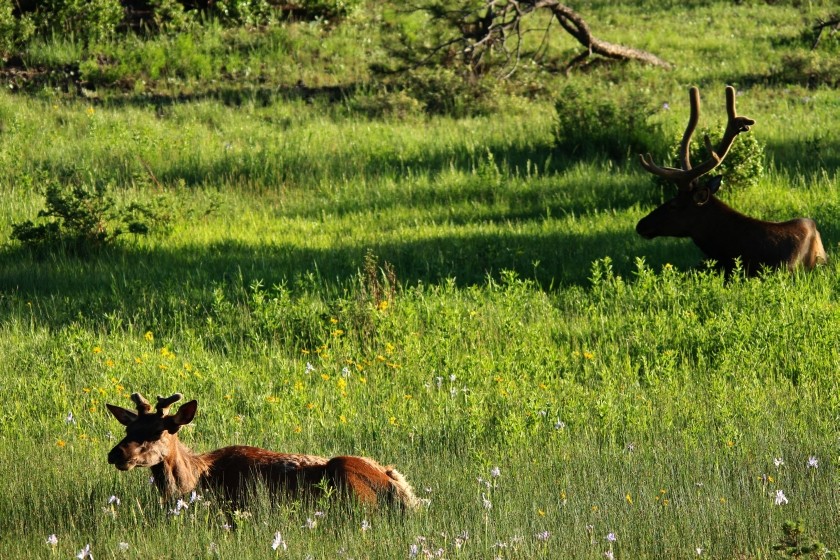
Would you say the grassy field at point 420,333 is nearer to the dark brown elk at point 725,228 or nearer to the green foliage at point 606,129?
the green foliage at point 606,129

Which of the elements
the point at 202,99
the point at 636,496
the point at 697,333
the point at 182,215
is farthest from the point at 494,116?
the point at 636,496

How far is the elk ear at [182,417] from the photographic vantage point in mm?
6289

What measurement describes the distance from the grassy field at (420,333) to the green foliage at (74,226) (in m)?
0.18

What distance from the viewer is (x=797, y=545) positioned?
5.41 m

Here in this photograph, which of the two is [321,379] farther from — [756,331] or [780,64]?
[780,64]

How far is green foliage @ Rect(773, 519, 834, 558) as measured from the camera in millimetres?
5227

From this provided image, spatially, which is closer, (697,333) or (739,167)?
(697,333)

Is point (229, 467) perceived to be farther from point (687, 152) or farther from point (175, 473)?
point (687, 152)

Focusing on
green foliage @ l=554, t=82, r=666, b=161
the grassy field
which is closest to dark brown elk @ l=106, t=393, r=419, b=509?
the grassy field

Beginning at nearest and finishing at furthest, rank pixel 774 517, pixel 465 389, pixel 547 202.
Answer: pixel 774 517 < pixel 465 389 < pixel 547 202

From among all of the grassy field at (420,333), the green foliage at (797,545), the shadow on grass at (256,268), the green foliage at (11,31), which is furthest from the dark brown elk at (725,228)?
the green foliage at (11,31)

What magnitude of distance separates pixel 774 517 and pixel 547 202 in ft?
27.4

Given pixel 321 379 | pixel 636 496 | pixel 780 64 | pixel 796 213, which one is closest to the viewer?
pixel 636 496

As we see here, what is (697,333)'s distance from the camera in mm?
9570
